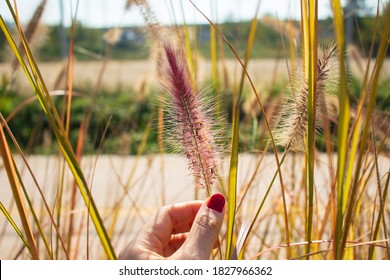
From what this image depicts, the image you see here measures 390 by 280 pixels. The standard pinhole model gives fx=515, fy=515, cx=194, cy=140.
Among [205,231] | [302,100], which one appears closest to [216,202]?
[205,231]

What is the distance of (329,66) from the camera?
60cm

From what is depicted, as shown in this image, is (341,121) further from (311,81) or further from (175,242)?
(175,242)

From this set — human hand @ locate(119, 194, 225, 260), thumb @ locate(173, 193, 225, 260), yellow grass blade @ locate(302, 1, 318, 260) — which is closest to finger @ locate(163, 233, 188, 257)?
human hand @ locate(119, 194, 225, 260)

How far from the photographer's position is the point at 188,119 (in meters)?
0.59

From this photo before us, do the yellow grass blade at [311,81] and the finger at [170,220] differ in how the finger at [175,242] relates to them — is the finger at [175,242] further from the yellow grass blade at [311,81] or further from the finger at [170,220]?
the yellow grass blade at [311,81]

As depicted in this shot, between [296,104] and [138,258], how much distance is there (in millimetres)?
→ 275

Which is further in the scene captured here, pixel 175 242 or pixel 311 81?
pixel 175 242

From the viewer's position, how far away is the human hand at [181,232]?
0.62 m

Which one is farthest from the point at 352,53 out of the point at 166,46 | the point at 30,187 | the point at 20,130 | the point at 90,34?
the point at 90,34

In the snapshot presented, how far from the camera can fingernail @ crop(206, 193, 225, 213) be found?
2.06 ft

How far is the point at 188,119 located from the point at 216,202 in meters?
0.11

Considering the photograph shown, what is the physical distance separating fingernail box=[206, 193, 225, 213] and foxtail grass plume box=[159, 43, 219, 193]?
23mm

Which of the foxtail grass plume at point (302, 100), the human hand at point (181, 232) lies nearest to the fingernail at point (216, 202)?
the human hand at point (181, 232)
